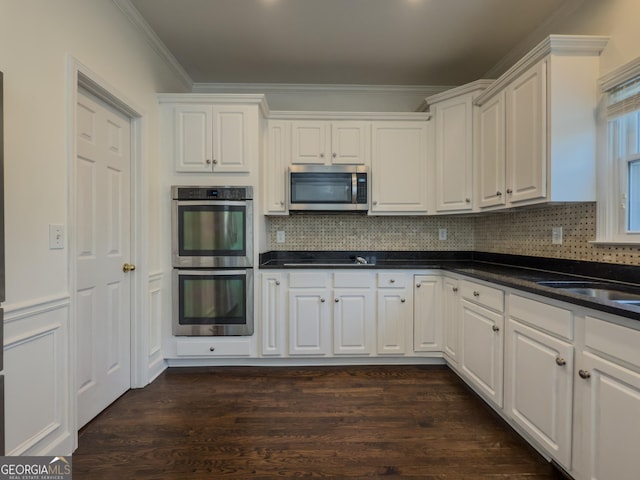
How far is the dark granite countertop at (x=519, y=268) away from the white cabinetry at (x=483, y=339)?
5.1 inches

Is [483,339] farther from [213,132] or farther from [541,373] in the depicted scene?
[213,132]

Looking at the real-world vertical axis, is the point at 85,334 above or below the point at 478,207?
below

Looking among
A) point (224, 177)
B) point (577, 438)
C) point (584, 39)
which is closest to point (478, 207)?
point (584, 39)

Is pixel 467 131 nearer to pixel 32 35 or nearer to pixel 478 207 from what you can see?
pixel 478 207

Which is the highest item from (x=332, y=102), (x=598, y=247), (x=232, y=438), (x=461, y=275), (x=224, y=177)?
(x=332, y=102)

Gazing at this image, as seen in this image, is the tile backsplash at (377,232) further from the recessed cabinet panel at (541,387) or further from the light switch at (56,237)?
the light switch at (56,237)

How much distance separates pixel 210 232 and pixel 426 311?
6.35ft

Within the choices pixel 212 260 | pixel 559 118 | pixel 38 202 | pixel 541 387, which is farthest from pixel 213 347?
pixel 559 118

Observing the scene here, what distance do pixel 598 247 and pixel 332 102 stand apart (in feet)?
8.52

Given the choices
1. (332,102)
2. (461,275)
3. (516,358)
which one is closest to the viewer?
(516,358)

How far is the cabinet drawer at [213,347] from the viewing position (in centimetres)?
268

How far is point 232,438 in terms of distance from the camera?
181 centimetres

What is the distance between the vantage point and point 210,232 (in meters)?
2.62

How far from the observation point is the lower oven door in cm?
264
